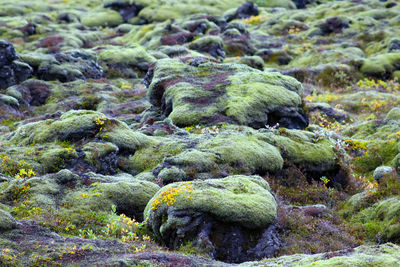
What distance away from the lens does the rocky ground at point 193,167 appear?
10.1 m

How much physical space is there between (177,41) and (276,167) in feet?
115

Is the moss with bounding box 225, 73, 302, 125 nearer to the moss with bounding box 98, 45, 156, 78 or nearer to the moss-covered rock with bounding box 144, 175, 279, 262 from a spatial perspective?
the moss-covered rock with bounding box 144, 175, 279, 262

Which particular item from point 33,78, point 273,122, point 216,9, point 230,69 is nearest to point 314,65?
point 230,69

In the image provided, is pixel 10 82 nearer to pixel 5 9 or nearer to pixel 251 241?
pixel 251 241

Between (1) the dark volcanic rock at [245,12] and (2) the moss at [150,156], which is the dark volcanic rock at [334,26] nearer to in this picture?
(1) the dark volcanic rock at [245,12]

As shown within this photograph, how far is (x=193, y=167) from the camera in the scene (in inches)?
596

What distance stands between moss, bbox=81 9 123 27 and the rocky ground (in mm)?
36121

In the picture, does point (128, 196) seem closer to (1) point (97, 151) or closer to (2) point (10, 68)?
(1) point (97, 151)

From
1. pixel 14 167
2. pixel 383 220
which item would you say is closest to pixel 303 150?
pixel 383 220

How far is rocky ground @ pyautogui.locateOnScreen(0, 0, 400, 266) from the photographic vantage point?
33.3ft

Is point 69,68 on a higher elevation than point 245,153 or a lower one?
lower

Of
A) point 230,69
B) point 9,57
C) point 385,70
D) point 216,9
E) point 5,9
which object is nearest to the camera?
point 230,69

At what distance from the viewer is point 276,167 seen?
16688 mm

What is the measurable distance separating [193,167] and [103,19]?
6441cm
